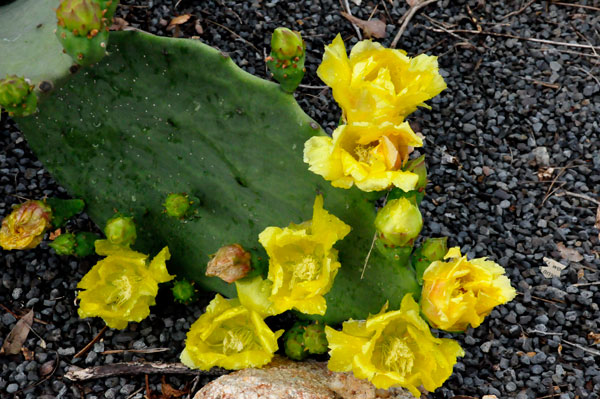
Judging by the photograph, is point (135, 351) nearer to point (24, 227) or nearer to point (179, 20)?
point (24, 227)

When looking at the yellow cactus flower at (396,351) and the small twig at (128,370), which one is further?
the small twig at (128,370)

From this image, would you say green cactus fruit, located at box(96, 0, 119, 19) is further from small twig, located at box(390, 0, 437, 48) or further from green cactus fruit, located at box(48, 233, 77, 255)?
small twig, located at box(390, 0, 437, 48)

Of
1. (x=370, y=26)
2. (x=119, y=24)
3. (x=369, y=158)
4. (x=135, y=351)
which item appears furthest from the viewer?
(x=370, y=26)

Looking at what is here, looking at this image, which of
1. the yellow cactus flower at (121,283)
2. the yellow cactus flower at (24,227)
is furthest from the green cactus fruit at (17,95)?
the yellow cactus flower at (121,283)

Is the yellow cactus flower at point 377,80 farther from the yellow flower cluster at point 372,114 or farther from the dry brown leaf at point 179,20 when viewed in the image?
the dry brown leaf at point 179,20

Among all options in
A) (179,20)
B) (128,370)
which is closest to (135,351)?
(128,370)

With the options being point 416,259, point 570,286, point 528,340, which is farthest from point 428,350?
point 570,286

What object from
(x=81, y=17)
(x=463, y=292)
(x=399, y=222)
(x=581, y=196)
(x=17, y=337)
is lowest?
(x=581, y=196)
